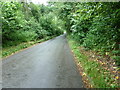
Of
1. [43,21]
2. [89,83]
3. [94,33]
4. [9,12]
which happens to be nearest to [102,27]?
[94,33]

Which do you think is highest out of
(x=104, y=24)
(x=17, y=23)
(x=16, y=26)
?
(x=104, y=24)

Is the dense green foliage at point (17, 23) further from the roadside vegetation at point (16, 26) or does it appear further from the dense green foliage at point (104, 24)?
the dense green foliage at point (104, 24)

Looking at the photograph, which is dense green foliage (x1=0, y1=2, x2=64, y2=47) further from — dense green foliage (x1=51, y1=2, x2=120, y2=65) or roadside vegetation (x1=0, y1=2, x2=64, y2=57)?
dense green foliage (x1=51, y1=2, x2=120, y2=65)

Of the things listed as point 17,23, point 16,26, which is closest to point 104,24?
point 16,26

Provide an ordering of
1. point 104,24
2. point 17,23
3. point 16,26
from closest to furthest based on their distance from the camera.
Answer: point 104,24, point 16,26, point 17,23

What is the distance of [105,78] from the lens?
397 centimetres

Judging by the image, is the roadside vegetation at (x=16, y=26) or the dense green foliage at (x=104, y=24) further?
the roadside vegetation at (x=16, y=26)

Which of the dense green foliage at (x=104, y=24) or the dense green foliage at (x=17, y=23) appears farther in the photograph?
the dense green foliage at (x=17, y=23)

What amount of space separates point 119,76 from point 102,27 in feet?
12.1

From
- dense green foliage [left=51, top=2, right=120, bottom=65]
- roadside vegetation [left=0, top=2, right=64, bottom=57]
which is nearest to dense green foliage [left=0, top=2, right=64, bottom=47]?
roadside vegetation [left=0, top=2, right=64, bottom=57]

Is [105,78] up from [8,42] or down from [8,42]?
up

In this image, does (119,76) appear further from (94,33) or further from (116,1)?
(94,33)

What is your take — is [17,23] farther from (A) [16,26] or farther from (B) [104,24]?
(B) [104,24]

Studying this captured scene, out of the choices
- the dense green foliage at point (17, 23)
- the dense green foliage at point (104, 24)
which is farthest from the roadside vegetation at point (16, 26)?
the dense green foliage at point (104, 24)
